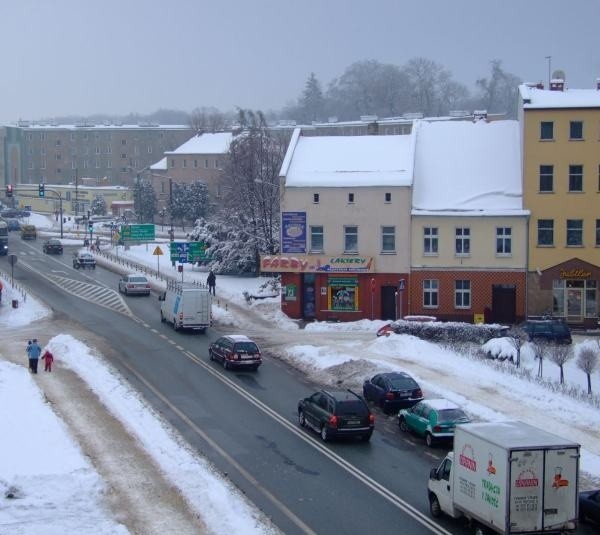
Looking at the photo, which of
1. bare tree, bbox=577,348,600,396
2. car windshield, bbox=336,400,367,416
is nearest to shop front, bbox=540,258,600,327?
bare tree, bbox=577,348,600,396

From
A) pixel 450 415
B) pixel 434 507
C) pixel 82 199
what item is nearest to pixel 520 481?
pixel 434 507

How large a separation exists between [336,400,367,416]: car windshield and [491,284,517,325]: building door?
2674cm

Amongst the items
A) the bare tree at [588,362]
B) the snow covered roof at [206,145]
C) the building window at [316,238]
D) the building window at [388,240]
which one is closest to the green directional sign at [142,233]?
the building window at [316,238]

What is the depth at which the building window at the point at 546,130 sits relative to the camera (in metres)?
53.9

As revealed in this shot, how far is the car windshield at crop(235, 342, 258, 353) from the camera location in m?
40.0

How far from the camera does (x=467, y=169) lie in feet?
189

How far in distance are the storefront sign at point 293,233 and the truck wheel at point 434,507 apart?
34.6 metres

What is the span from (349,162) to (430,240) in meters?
7.60

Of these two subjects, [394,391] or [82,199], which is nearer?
[394,391]

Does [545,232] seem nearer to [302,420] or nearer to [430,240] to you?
[430,240]

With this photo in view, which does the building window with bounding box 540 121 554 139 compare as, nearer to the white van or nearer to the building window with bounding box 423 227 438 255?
the building window with bounding box 423 227 438 255

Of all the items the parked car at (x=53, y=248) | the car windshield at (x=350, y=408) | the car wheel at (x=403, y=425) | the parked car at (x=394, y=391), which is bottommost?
the car wheel at (x=403, y=425)

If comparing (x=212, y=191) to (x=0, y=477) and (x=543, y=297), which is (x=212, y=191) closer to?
(x=543, y=297)

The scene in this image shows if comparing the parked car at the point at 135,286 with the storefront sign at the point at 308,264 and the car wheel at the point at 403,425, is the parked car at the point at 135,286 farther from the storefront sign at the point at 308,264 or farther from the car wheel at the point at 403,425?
the car wheel at the point at 403,425
